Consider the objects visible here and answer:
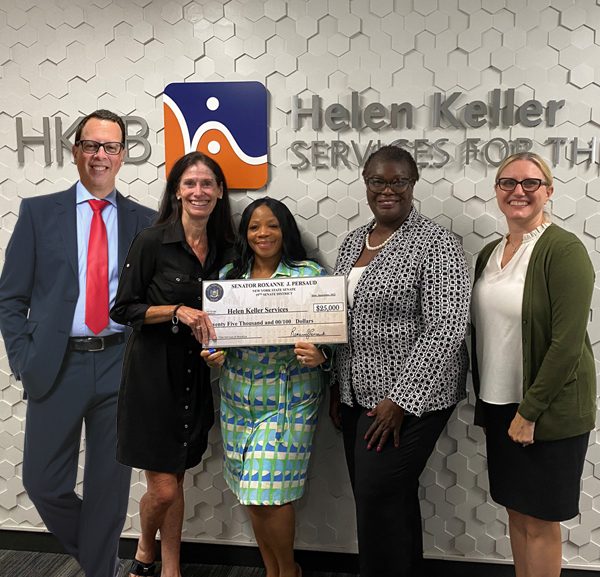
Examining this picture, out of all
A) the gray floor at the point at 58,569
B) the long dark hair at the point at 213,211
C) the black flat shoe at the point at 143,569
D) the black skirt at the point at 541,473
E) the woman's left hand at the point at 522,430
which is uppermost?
the long dark hair at the point at 213,211

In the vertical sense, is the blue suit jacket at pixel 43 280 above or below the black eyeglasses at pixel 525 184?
below

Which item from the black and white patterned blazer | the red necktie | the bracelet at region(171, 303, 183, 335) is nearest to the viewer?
the black and white patterned blazer

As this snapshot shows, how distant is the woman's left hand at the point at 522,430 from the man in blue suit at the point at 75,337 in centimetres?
156

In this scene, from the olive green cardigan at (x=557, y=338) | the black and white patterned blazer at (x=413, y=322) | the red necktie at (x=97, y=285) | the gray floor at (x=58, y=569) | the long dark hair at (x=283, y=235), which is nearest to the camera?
the olive green cardigan at (x=557, y=338)

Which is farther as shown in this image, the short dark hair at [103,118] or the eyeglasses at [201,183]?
the short dark hair at [103,118]

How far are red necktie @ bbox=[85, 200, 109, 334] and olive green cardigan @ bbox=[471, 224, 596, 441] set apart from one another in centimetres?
162

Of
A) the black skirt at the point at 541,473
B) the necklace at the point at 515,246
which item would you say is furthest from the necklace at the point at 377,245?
the black skirt at the point at 541,473

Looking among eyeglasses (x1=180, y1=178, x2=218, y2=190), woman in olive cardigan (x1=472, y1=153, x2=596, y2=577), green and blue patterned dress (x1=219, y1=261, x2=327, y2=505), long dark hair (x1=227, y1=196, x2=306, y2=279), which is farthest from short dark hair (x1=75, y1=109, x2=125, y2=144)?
woman in olive cardigan (x1=472, y1=153, x2=596, y2=577)

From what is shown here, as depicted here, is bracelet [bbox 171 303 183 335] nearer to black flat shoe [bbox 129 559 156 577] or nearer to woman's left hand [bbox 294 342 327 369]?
woman's left hand [bbox 294 342 327 369]

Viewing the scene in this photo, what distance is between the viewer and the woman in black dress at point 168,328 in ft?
7.22

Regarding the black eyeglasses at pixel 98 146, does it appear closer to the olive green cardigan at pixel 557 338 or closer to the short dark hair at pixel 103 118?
the short dark hair at pixel 103 118

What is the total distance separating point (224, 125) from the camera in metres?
2.43

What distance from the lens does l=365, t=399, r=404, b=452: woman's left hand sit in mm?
1919

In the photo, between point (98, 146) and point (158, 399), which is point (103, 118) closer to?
point (98, 146)
